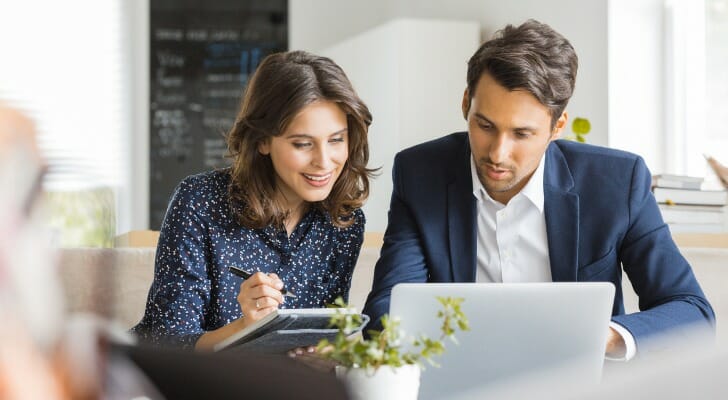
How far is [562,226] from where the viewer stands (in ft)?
6.55

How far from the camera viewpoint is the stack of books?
3201mm

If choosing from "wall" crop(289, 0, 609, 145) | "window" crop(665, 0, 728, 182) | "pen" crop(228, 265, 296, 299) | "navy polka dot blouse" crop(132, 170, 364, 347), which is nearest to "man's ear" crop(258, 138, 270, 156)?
"navy polka dot blouse" crop(132, 170, 364, 347)

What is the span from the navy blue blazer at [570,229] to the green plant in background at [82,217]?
5.12ft

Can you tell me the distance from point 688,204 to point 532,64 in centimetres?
149

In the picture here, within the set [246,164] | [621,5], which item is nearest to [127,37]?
[621,5]

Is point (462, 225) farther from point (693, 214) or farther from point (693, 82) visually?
point (693, 82)

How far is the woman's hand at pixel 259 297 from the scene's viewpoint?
173 centimetres

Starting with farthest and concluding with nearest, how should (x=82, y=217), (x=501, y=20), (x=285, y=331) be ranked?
(x=501, y=20)
(x=285, y=331)
(x=82, y=217)

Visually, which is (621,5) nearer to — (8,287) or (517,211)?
(517,211)

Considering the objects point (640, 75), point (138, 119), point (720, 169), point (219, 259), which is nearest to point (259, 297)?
point (219, 259)

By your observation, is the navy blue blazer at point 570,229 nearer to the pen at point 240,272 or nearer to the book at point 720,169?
the pen at point 240,272

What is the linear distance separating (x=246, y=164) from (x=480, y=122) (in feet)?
1.68

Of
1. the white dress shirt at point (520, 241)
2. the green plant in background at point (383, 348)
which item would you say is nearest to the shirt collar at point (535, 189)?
the white dress shirt at point (520, 241)

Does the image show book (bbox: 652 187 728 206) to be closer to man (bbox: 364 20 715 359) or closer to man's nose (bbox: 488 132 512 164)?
man (bbox: 364 20 715 359)
